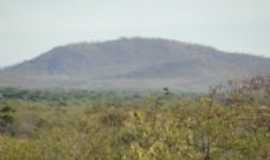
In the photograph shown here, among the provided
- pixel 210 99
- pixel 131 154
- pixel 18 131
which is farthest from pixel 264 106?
pixel 18 131

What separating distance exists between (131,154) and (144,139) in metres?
2.43

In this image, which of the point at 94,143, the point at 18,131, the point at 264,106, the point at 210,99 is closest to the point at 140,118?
the point at 210,99

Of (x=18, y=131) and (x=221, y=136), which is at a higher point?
(x=221, y=136)

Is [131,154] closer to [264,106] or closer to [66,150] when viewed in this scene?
[66,150]

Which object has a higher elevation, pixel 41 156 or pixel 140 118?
pixel 140 118

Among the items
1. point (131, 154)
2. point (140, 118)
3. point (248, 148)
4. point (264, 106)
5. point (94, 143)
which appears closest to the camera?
point (131, 154)

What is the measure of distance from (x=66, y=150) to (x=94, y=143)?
75.1 inches

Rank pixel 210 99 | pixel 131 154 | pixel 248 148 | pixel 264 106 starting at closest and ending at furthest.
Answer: pixel 131 154, pixel 248 148, pixel 210 99, pixel 264 106

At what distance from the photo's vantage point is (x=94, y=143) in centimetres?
3086

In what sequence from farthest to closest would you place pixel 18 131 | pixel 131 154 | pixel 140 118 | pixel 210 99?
pixel 18 131 < pixel 210 99 < pixel 140 118 < pixel 131 154

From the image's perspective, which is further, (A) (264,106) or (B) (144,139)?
(A) (264,106)

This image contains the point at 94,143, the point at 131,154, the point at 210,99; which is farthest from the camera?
the point at 94,143

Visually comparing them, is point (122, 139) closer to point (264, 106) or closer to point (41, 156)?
point (41, 156)

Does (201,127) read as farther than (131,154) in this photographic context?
Yes
